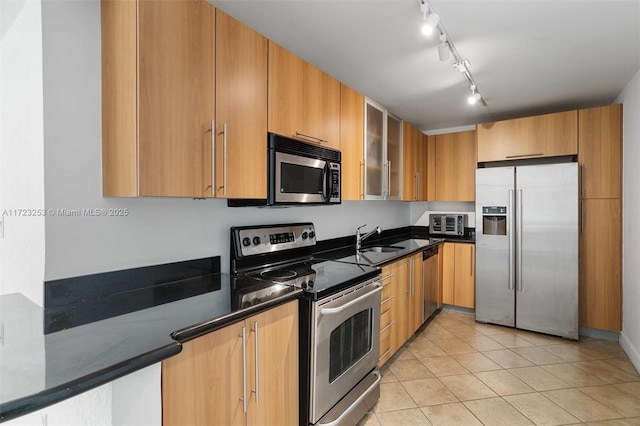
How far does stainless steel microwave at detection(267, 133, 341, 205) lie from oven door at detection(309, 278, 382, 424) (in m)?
0.63

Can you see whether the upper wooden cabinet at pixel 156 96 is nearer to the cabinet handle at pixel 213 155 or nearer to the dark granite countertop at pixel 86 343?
the cabinet handle at pixel 213 155

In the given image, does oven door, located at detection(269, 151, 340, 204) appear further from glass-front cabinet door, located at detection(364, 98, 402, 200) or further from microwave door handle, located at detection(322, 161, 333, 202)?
glass-front cabinet door, located at detection(364, 98, 402, 200)

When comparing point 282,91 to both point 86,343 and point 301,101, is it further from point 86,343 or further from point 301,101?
point 86,343

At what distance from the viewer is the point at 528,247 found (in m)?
3.34

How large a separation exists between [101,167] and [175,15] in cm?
72

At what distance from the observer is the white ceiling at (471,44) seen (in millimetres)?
1757

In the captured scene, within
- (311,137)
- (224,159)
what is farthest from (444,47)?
(224,159)

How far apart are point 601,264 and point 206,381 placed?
3.76 meters

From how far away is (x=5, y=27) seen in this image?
51.9 inches

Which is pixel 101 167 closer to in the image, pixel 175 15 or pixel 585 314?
pixel 175 15

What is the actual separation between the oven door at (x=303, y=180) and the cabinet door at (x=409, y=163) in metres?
1.52

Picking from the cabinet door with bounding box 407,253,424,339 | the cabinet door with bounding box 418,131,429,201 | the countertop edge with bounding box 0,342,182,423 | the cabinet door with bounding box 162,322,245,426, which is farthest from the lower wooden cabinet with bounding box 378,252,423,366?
the countertop edge with bounding box 0,342,182,423

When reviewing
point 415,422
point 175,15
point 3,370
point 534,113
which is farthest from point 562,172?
point 3,370

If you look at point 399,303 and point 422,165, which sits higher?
point 422,165
